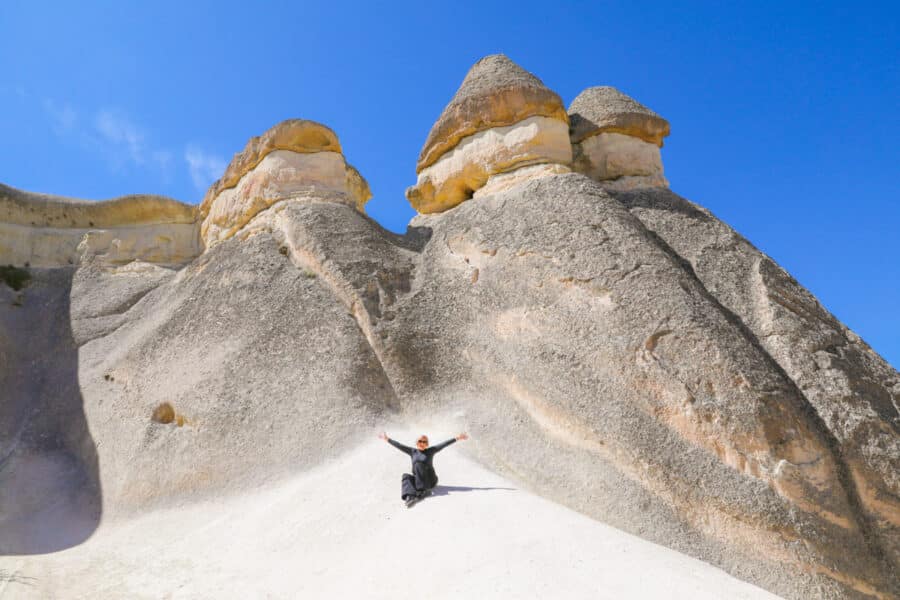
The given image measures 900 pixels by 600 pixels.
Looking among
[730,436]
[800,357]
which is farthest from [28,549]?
[800,357]

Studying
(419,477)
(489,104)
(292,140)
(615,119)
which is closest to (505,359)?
(419,477)

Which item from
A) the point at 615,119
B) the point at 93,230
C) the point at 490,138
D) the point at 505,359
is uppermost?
the point at 93,230

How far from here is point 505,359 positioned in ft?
29.5

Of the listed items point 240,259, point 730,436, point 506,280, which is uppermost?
point 240,259

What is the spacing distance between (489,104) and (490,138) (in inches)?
25.1

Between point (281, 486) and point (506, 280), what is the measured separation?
13.0 ft

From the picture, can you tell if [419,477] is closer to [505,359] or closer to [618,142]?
[505,359]

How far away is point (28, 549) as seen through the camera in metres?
8.30

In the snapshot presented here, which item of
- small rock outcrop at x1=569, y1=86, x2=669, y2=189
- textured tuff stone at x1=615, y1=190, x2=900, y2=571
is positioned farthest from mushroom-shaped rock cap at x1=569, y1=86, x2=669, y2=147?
textured tuff stone at x1=615, y1=190, x2=900, y2=571

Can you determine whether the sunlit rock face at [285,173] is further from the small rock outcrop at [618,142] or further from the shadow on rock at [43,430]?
the small rock outcrop at [618,142]

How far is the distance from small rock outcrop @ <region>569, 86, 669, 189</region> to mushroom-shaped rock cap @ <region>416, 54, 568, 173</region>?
0.64 meters

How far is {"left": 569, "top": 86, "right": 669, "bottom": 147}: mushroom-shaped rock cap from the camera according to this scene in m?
12.4

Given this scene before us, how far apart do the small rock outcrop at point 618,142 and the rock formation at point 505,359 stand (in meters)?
0.05

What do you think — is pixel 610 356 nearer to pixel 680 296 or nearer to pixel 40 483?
pixel 680 296
